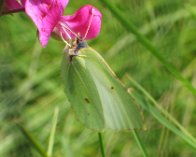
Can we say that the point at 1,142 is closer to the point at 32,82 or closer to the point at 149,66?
the point at 32,82

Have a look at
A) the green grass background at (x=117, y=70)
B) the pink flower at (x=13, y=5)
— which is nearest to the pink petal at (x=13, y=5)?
the pink flower at (x=13, y=5)

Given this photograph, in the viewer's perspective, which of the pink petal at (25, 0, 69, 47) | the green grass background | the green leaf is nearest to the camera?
the pink petal at (25, 0, 69, 47)

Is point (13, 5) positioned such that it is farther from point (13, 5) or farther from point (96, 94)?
point (96, 94)

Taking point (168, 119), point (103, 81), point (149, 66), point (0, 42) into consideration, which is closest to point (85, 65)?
point (103, 81)

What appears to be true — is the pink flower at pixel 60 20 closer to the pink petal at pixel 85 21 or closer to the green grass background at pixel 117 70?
the pink petal at pixel 85 21

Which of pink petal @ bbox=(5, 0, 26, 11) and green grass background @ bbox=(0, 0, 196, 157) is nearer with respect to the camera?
pink petal @ bbox=(5, 0, 26, 11)

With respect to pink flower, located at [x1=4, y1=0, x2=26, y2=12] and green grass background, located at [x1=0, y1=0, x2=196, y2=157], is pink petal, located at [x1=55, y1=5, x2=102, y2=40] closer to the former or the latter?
pink flower, located at [x1=4, y1=0, x2=26, y2=12]

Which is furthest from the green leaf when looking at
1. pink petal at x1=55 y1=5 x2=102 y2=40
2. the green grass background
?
the green grass background

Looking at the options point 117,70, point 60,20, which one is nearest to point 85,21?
point 60,20
